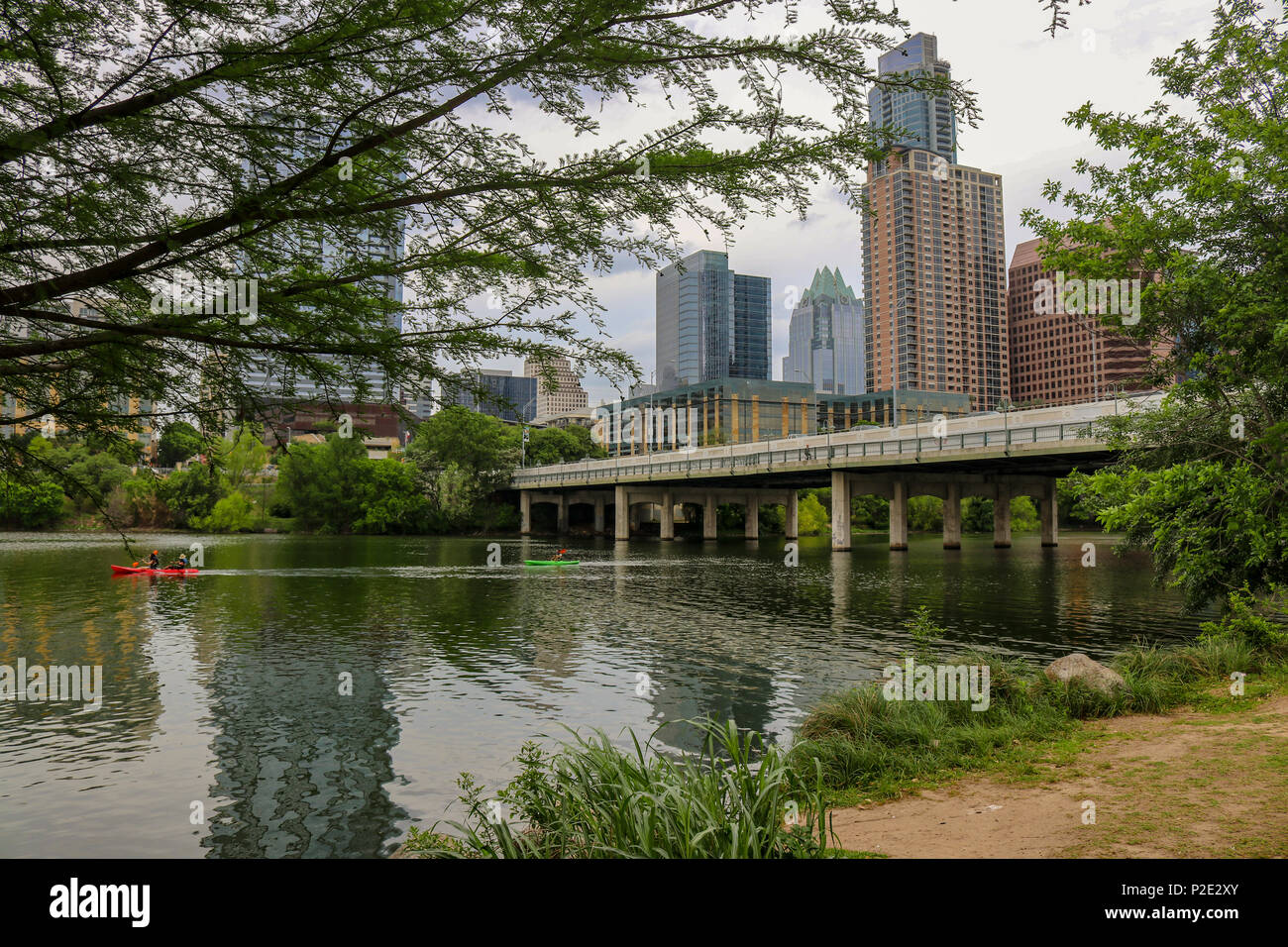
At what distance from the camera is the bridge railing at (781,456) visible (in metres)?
49.2

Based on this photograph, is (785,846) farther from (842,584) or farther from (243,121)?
(842,584)

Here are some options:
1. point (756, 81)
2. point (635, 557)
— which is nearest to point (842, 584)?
point (635, 557)

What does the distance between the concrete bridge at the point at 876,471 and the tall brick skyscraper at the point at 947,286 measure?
29.4 m

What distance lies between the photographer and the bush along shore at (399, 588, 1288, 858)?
6465 mm

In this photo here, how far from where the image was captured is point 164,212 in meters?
6.37

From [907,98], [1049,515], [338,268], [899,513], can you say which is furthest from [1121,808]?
[1049,515]

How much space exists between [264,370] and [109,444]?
186 cm

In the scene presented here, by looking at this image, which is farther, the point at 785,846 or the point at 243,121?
the point at 785,846

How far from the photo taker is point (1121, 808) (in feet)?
27.1

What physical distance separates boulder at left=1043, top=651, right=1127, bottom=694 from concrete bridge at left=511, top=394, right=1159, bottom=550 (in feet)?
22.4

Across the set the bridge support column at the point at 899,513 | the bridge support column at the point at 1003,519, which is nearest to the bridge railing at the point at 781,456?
the bridge support column at the point at 899,513

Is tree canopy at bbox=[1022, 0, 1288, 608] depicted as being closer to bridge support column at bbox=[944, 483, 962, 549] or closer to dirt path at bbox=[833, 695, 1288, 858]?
dirt path at bbox=[833, 695, 1288, 858]

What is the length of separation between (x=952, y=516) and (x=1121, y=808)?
71.0 meters
